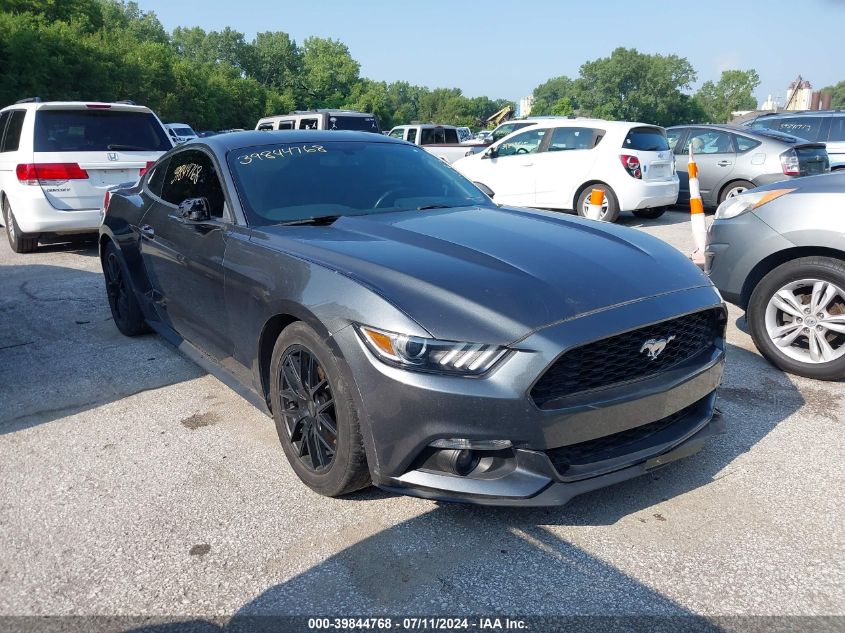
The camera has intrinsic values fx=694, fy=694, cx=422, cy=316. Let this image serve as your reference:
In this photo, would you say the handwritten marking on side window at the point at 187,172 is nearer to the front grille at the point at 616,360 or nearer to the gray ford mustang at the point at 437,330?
the gray ford mustang at the point at 437,330

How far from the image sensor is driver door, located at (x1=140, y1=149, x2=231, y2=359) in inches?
150

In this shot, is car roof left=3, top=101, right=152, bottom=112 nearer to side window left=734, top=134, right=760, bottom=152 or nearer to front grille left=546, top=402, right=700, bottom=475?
front grille left=546, top=402, right=700, bottom=475

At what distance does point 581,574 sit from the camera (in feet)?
8.38

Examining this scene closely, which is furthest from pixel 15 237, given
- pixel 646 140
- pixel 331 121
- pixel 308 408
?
pixel 646 140

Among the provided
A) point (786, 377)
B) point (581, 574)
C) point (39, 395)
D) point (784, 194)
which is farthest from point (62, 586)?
point (784, 194)

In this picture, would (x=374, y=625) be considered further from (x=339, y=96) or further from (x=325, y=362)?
(x=339, y=96)

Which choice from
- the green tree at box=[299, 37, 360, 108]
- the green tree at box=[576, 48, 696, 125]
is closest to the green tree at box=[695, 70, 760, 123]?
the green tree at box=[576, 48, 696, 125]

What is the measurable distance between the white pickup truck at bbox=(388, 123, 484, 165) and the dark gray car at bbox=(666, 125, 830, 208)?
930 cm

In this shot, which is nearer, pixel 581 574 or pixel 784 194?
pixel 581 574

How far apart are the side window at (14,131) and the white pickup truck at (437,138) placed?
13434 mm

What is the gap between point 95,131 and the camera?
8406 millimetres

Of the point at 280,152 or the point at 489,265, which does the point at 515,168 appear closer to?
the point at 280,152

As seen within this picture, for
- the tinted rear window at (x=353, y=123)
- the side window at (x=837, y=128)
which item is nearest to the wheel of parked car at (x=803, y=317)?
the side window at (x=837, y=128)

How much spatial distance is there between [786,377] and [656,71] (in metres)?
134
